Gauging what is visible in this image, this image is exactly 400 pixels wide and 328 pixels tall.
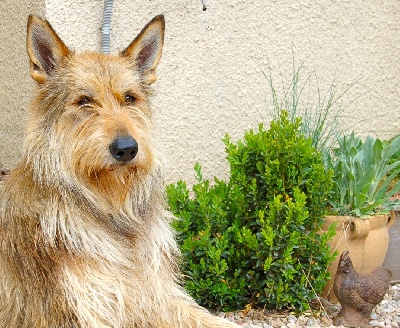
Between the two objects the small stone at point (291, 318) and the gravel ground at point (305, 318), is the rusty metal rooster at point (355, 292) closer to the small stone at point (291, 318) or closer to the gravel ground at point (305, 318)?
the gravel ground at point (305, 318)

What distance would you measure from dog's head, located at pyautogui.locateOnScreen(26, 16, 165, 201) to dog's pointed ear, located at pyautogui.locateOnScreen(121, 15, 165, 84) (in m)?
0.14

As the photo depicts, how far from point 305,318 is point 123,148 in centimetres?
261

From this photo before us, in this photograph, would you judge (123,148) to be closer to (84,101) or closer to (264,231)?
(84,101)

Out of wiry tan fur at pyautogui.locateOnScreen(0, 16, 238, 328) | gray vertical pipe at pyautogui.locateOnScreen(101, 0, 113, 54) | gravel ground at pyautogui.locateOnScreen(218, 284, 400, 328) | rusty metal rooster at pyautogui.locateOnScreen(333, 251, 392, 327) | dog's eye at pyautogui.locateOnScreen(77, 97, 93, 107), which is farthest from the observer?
gray vertical pipe at pyautogui.locateOnScreen(101, 0, 113, 54)

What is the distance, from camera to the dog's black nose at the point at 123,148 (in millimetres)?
3172

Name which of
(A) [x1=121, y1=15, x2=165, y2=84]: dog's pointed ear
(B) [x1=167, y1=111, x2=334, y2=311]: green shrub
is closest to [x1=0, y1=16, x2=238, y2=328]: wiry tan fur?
(A) [x1=121, y1=15, x2=165, y2=84]: dog's pointed ear

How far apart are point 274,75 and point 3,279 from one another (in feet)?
13.8

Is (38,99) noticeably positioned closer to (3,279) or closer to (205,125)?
(3,279)

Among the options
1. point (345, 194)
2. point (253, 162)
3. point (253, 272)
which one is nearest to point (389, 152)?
point (345, 194)

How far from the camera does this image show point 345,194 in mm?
5602

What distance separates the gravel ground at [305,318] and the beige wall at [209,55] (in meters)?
1.76

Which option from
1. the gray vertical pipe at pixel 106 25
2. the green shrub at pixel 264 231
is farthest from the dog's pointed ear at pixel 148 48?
the gray vertical pipe at pixel 106 25

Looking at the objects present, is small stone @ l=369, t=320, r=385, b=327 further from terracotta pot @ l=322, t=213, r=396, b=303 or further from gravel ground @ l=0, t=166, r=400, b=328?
terracotta pot @ l=322, t=213, r=396, b=303

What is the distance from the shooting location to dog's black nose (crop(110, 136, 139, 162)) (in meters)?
3.17
